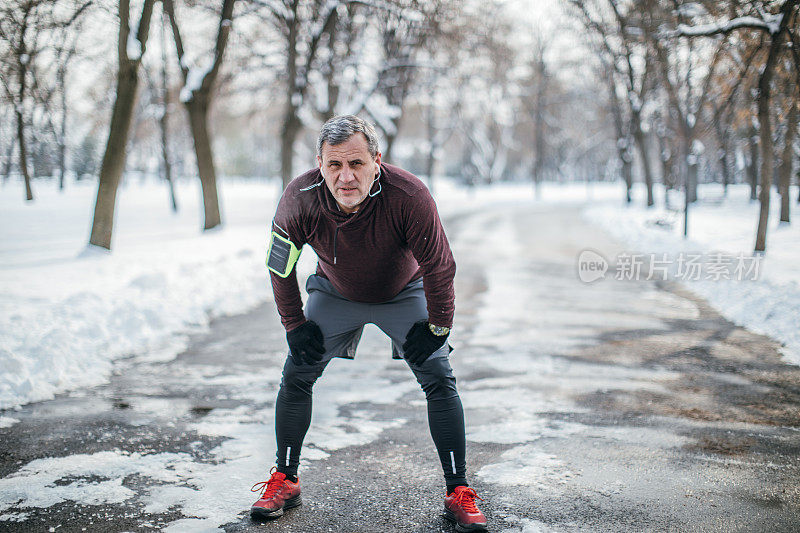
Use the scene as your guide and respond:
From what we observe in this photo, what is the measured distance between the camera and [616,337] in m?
6.88

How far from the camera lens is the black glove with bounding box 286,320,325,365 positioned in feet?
9.86

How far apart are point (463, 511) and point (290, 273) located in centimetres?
126

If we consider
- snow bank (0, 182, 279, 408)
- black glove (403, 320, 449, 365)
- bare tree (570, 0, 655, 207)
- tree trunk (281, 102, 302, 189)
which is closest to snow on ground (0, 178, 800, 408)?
snow bank (0, 182, 279, 408)

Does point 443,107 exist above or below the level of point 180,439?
above

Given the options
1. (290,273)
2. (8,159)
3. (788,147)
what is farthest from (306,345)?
(8,159)

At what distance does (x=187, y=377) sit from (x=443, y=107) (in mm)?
44612

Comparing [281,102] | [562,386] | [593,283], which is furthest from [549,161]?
[562,386]

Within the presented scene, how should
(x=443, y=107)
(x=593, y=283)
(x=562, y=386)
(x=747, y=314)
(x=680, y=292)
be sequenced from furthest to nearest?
(x=443, y=107), (x=593, y=283), (x=680, y=292), (x=747, y=314), (x=562, y=386)

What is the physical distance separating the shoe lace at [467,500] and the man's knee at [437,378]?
0.42 m

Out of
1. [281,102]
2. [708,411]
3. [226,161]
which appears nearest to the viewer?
[708,411]

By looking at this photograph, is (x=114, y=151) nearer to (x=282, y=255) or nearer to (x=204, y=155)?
(x=204, y=155)

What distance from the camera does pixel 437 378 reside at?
298 cm

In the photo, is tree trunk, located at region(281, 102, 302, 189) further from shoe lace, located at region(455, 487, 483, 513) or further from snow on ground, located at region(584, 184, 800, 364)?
shoe lace, located at region(455, 487, 483, 513)

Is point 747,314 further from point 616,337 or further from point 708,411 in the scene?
point 708,411
